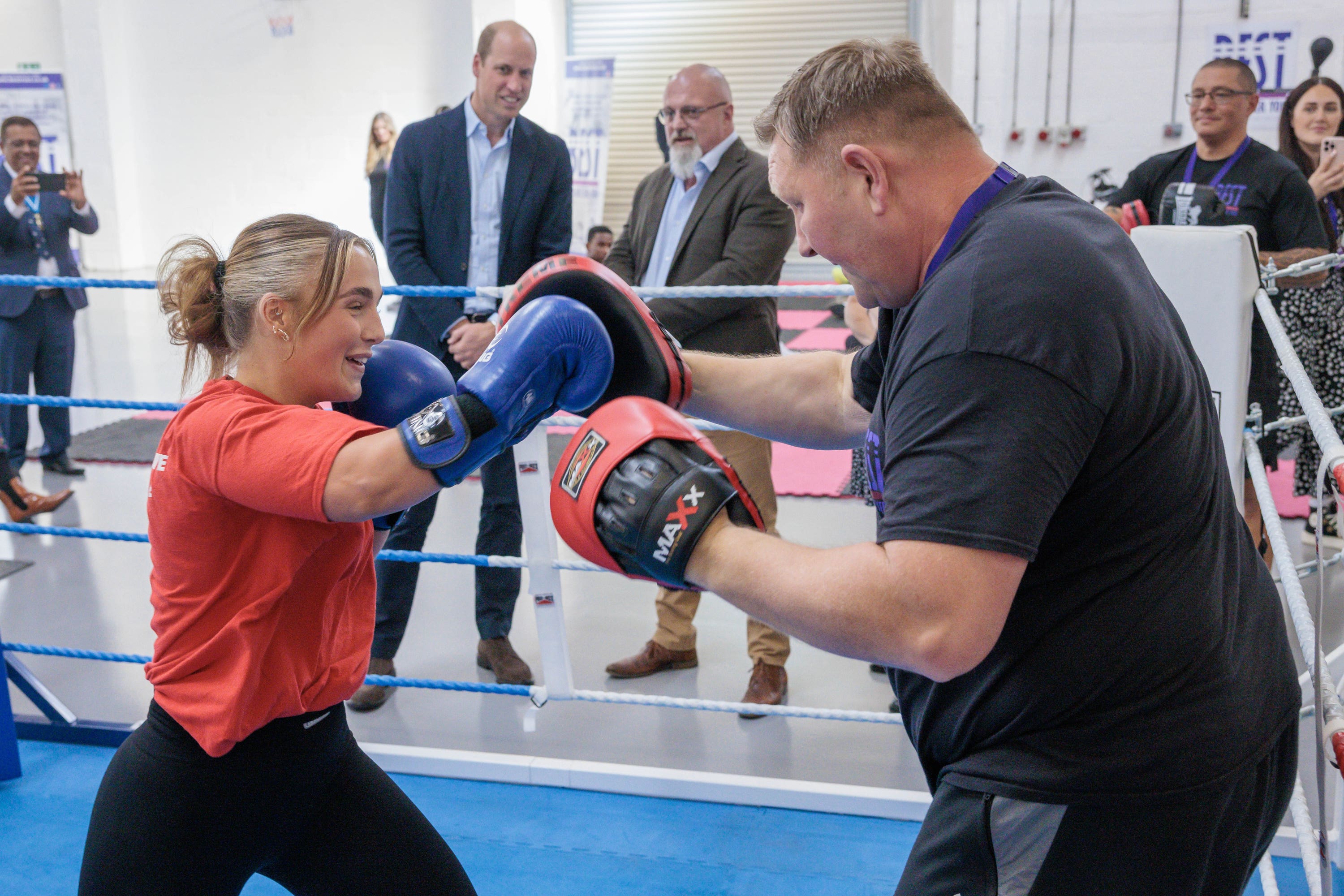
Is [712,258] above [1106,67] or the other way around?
the other way around

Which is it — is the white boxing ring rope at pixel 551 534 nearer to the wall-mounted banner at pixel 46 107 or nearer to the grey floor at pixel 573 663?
the grey floor at pixel 573 663

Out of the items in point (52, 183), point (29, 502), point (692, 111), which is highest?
point (692, 111)

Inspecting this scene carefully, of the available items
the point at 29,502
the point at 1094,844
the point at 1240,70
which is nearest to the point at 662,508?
the point at 1094,844

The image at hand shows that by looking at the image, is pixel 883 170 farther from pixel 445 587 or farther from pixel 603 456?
pixel 445 587

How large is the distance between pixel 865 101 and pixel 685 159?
6.65 feet

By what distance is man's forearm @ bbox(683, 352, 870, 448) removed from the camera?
4.60ft

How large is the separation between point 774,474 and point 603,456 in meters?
3.88

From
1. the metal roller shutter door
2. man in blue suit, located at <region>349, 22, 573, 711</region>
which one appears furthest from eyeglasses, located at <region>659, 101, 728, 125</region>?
the metal roller shutter door

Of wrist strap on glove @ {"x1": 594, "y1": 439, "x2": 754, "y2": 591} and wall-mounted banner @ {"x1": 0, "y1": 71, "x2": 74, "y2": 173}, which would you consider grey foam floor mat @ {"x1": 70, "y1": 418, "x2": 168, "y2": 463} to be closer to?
wall-mounted banner @ {"x1": 0, "y1": 71, "x2": 74, "y2": 173}

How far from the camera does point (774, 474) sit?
15.8ft

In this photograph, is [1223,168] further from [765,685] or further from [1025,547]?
[1025,547]

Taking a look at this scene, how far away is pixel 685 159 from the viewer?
2.91 metres

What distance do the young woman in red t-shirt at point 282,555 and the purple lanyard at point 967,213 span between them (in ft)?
1.42

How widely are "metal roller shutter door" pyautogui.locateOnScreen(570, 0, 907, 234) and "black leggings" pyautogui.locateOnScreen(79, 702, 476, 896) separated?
9.14 m
